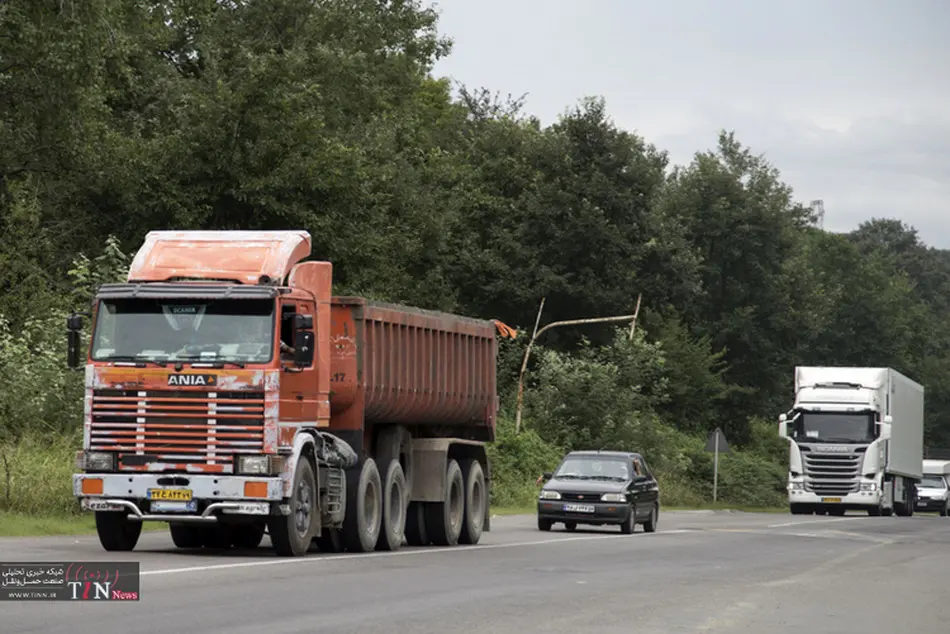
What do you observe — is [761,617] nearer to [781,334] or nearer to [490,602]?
[490,602]

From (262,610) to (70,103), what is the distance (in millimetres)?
25713

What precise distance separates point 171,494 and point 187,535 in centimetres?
311

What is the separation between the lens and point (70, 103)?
37.6 meters

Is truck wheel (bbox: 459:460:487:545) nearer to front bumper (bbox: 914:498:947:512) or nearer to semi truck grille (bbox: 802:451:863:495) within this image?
semi truck grille (bbox: 802:451:863:495)

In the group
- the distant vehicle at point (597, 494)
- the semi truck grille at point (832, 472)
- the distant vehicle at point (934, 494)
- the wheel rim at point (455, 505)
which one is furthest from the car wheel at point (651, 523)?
the distant vehicle at point (934, 494)

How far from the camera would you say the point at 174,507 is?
19.8 m

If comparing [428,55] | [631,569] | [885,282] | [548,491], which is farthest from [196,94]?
[885,282]

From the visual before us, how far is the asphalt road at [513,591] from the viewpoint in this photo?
1320cm

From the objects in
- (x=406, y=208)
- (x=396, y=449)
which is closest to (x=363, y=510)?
(x=396, y=449)

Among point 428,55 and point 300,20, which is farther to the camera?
point 428,55

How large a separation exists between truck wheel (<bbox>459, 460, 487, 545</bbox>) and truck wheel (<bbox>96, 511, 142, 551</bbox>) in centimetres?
704

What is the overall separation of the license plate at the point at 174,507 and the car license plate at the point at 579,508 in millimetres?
13915

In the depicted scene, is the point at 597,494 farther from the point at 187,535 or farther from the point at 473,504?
the point at 187,535

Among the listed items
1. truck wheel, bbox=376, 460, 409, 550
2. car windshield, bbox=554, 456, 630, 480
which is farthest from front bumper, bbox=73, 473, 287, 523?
car windshield, bbox=554, 456, 630, 480
